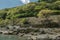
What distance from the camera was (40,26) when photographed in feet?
288

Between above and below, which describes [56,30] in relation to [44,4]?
below

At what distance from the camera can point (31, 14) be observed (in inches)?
4156

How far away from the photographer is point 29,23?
3698 inches

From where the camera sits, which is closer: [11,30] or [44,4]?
[11,30]

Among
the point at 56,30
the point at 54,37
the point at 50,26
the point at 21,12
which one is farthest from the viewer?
the point at 21,12

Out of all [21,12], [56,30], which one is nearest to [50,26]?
[56,30]

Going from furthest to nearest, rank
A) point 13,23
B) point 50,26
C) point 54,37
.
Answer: point 13,23 < point 50,26 < point 54,37

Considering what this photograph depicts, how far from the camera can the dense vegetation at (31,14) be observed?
9275 centimetres

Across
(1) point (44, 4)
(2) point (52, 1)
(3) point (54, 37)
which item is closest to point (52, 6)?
(1) point (44, 4)

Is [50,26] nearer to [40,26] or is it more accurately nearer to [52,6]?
[40,26]

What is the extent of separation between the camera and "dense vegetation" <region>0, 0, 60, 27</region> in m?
92.8

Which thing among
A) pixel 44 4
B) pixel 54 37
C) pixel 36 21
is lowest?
pixel 54 37

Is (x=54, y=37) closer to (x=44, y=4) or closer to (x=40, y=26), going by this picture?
(x=40, y=26)

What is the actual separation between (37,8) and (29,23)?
529 inches
